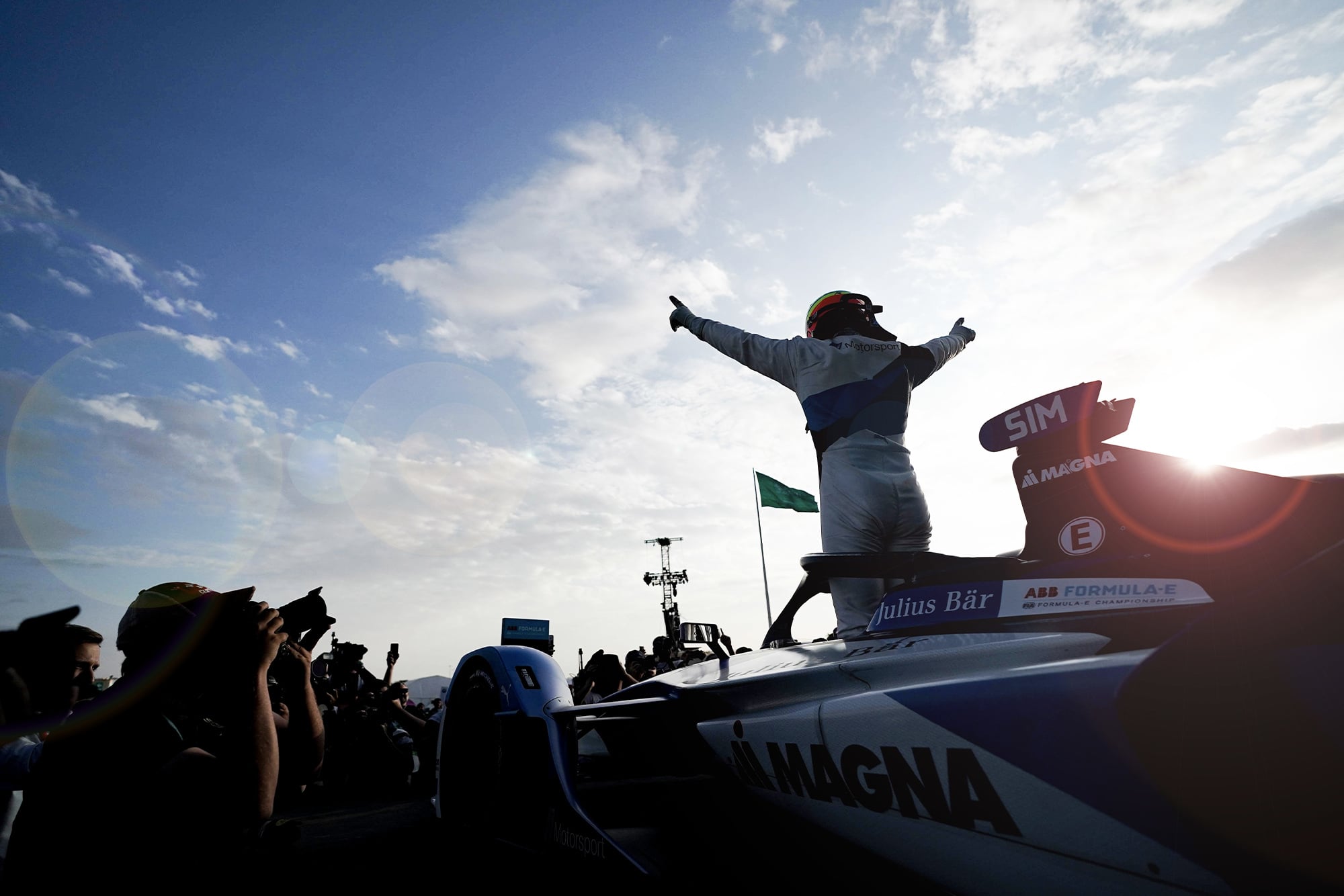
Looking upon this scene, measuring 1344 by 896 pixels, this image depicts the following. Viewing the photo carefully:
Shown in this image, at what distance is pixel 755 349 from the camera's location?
12.9ft

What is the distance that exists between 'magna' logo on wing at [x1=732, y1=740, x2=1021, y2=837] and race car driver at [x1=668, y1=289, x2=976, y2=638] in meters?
1.29

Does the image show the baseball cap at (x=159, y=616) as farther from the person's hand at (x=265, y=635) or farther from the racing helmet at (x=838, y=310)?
the racing helmet at (x=838, y=310)

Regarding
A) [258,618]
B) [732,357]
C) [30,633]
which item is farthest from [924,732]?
[732,357]

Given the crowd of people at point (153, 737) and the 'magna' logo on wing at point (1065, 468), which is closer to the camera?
the crowd of people at point (153, 737)

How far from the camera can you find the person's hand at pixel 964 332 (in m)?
4.29

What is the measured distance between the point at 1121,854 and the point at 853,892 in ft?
1.96

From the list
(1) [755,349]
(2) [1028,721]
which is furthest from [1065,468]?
(1) [755,349]

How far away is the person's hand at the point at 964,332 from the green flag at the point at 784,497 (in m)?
5.68

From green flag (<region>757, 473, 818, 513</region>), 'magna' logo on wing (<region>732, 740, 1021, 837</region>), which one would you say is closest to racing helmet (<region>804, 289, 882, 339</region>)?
'magna' logo on wing (<region>732, 740, 1021, 837</region>)

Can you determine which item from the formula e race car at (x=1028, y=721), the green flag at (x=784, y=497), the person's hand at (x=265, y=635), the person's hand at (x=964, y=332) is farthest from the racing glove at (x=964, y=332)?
the green flag at (x=784, y=497)

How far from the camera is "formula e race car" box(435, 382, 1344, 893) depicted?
101 centimetres

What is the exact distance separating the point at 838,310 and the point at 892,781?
3.12 m

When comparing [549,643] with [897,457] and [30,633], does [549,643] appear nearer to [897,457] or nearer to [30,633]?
[897,457]

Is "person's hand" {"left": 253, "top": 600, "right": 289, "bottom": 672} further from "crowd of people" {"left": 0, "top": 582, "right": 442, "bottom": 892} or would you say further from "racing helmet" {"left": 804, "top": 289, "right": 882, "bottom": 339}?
"racing helmet" {"left": 804, "top": 289, "right": 882, "bottom": 339}
